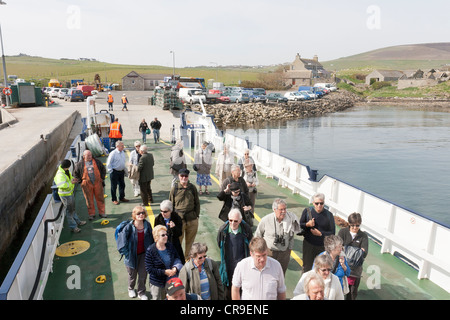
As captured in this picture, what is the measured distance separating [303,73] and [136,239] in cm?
10667

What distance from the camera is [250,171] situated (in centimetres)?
727

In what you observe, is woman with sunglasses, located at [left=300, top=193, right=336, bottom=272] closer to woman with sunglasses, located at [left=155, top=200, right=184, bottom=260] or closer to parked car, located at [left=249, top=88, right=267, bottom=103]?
woman with sunglasses, located at [left=155, top=200, right=184, bottom=260]

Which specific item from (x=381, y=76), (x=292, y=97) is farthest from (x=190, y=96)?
(x=381, y=76)

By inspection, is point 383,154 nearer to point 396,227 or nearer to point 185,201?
point 396,227

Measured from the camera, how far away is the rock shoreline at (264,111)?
4562 centimetres

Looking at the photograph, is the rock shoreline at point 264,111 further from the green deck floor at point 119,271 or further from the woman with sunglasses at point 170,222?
the woman with sunglasses at point 170,222

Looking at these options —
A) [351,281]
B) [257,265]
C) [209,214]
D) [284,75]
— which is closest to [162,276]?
[257,265]

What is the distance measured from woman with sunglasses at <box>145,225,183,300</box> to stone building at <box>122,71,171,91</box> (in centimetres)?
7132

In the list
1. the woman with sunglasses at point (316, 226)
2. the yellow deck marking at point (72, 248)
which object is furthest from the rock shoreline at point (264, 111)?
the woman with sunglasses at point (316, 226)

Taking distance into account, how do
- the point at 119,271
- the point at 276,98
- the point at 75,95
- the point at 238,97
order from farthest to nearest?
the point at 276,98 → the point at 238,97 → the point at 75,95 → the point at 119,271

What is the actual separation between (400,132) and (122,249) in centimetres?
4079

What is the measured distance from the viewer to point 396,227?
6.81 meters

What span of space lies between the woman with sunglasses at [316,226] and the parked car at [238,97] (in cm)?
5002

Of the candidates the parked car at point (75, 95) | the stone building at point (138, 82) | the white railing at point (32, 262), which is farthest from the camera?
the stone building at point (138, 82)
